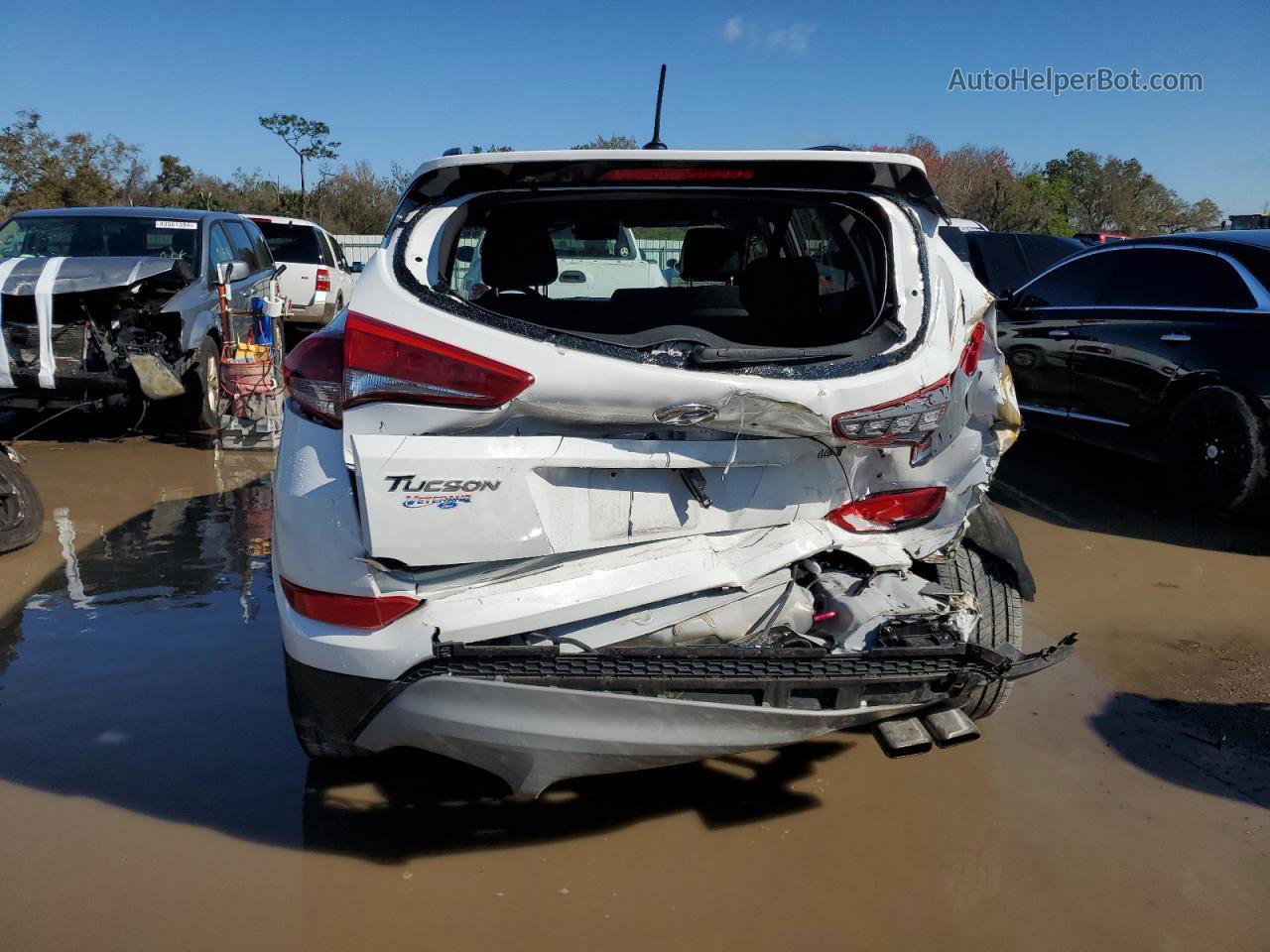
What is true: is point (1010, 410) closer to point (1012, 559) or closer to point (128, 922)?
point (1012, 559)

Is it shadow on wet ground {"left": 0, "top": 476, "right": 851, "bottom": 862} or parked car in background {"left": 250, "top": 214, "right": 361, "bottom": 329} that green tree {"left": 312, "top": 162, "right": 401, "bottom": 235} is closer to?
parked car in background {"left": 250, "top": 214, "right": 361, "bottom": 329}

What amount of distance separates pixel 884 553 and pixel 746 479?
49 centimetres

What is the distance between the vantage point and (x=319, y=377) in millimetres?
2516

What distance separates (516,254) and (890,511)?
1467 mm

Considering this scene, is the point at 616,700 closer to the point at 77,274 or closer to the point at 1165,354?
the point at 1165,354

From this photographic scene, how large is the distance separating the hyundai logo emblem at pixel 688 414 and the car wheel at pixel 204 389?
6470 mm

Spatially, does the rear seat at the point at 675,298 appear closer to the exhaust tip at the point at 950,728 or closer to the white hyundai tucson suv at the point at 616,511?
the white hyundai tucson suv at the point at 616,511

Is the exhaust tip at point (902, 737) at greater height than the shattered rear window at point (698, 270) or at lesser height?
lesser

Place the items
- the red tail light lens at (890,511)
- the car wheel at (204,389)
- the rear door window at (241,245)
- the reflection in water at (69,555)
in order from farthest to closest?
the rear door window at (241,245), the car wheel at (204,389), the reflection in water at (69,555), the red tail light lens at (890,511)

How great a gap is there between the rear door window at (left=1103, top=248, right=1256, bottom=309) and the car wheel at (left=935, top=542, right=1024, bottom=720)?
3.41 metres

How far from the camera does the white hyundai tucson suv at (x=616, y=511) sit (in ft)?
7.60

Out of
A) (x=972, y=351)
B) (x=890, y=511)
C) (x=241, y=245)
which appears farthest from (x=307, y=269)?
(x=890, y=511)

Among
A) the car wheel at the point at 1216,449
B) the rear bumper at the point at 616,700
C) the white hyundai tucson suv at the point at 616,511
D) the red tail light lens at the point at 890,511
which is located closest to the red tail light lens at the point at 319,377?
the white hyundai tucson suv at the point at 616,511

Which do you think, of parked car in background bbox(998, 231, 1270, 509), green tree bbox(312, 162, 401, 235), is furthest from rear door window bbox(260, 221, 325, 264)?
green tree bbox(312, 162, 401, 235)
